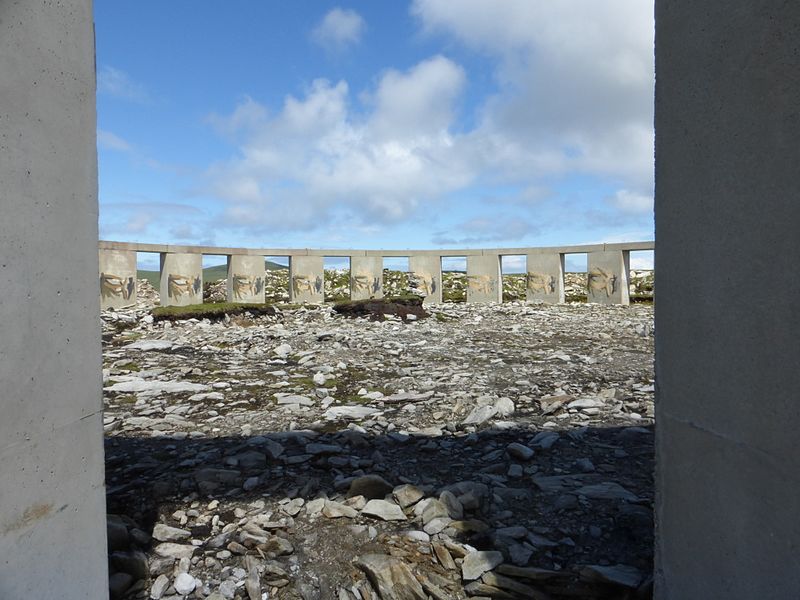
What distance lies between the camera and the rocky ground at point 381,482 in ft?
7.61

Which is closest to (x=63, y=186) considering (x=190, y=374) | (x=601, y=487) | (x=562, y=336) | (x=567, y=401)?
(x=601, y=487)

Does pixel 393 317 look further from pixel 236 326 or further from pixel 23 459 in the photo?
pixel 23 459

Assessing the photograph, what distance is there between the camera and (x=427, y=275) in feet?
81.3

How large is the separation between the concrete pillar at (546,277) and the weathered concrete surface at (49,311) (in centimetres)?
2302

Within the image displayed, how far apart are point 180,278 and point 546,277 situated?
55.4ft

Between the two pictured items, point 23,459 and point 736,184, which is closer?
point 736,184

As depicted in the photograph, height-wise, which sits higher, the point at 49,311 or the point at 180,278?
the point at 180,278

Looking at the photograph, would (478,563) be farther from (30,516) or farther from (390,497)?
(30,516)

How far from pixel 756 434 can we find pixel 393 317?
13.0 meters

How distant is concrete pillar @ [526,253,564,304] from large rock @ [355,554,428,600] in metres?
22.2

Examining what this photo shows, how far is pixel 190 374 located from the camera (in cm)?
689

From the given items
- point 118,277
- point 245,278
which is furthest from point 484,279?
point 118,277

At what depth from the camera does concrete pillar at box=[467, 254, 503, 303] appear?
944 inches

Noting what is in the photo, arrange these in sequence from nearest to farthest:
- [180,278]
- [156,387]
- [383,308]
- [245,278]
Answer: [156,387]
[383,308]
[180,278]
[245,278]
